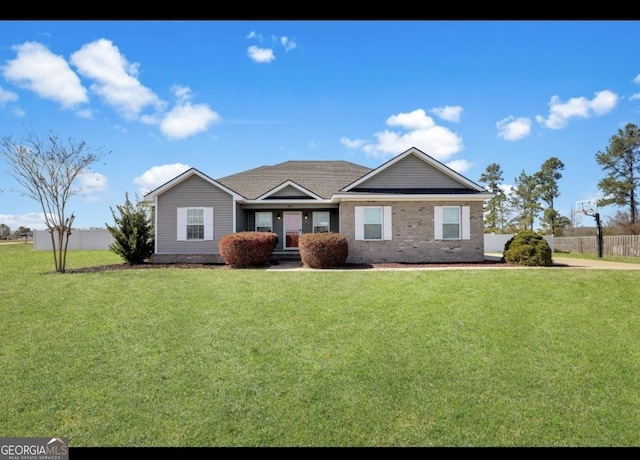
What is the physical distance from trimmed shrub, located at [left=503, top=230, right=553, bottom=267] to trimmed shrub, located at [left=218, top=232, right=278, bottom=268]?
9780 mm

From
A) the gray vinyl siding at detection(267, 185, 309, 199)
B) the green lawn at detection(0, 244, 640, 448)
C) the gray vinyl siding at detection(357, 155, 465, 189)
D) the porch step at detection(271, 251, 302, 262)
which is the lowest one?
the green lawn at detection(0, 244, 640, 448)

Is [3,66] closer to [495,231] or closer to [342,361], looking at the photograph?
[342,361]

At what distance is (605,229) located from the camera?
30.7 m

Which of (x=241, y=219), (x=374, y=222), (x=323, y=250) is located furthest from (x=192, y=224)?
(x=374, y=222)

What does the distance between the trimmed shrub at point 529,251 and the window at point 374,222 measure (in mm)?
4935

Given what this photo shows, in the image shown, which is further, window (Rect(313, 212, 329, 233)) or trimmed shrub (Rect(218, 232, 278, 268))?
window (Rect(313, 212, 329, 233))

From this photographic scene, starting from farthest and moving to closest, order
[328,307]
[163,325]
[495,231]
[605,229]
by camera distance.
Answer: [495,231], [605,229], [328,307], [163,325]

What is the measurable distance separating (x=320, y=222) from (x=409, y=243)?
15.3ft

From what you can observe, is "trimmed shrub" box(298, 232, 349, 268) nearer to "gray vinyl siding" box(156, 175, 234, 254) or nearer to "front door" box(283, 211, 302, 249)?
"front door" box(283, 211, 302, 249)

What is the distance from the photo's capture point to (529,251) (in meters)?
15.1

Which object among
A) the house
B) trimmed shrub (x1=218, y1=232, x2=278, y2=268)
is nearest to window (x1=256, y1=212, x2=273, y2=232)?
the house
